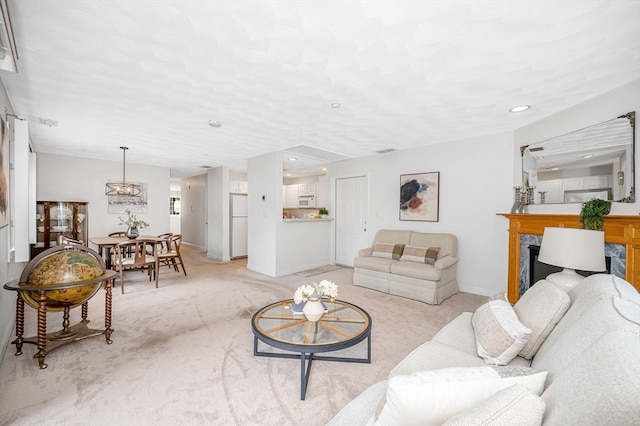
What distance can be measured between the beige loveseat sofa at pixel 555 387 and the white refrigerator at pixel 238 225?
634 centimetres

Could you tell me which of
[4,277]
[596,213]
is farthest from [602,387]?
[4,277]

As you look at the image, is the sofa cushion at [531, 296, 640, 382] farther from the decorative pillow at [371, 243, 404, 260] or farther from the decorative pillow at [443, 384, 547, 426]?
the decorative pillow at [371, 243, 404, 260]

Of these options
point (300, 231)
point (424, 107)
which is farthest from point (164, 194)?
point (424, 107)

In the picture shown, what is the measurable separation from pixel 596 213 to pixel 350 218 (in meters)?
3.98

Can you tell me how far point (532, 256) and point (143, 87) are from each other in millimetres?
4665

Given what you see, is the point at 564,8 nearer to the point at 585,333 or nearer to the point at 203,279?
the point at 585,333

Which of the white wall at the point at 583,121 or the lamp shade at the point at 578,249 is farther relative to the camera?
the white wall at the point at 583,121

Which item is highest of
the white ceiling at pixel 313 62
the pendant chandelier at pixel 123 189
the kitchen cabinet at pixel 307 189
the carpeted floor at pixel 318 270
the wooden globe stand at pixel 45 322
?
the white ceiling at pixel 313 62

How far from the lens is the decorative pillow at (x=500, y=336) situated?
1.43 metres

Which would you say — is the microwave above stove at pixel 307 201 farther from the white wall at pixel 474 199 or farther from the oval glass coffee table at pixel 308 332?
the oval glass coffee table at pixel 308 332

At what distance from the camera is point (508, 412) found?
69 centimetres

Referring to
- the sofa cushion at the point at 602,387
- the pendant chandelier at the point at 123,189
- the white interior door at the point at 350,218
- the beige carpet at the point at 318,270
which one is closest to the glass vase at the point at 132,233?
the pendant chandelier at the point at 123,189

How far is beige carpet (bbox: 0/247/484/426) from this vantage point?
1.72 m

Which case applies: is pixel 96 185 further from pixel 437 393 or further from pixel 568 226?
pixel 568 226
